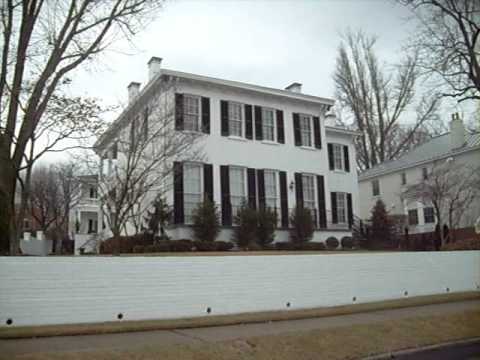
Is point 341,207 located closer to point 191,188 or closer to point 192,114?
point 191,188

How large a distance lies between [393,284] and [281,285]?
404 cm

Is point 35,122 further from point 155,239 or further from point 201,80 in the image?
point 201,80

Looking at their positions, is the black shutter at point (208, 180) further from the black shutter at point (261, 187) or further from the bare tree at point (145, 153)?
the black shutter at point (261, 187)

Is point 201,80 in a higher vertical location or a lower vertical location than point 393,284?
higher

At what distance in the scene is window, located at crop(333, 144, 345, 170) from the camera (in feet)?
78.3

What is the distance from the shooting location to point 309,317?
10.5 m

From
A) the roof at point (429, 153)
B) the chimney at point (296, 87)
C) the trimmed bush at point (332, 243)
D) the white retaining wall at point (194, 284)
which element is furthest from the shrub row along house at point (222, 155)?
the roof at point (429, 153)

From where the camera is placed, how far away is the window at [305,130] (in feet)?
70.8

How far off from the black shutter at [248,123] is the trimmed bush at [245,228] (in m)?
3.46

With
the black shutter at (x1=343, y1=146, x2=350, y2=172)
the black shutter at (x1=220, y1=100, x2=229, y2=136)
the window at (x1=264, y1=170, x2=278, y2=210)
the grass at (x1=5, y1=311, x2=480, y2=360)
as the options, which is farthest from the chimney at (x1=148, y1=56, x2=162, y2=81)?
the grass at (x1=5, y1=311, x2=480, y2=360)

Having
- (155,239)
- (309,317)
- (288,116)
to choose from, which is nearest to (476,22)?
(288,116)

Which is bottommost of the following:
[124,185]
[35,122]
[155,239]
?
[155,239]

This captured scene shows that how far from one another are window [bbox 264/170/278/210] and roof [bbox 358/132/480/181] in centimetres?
1267

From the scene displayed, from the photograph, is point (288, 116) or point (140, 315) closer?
point (140, 315)
